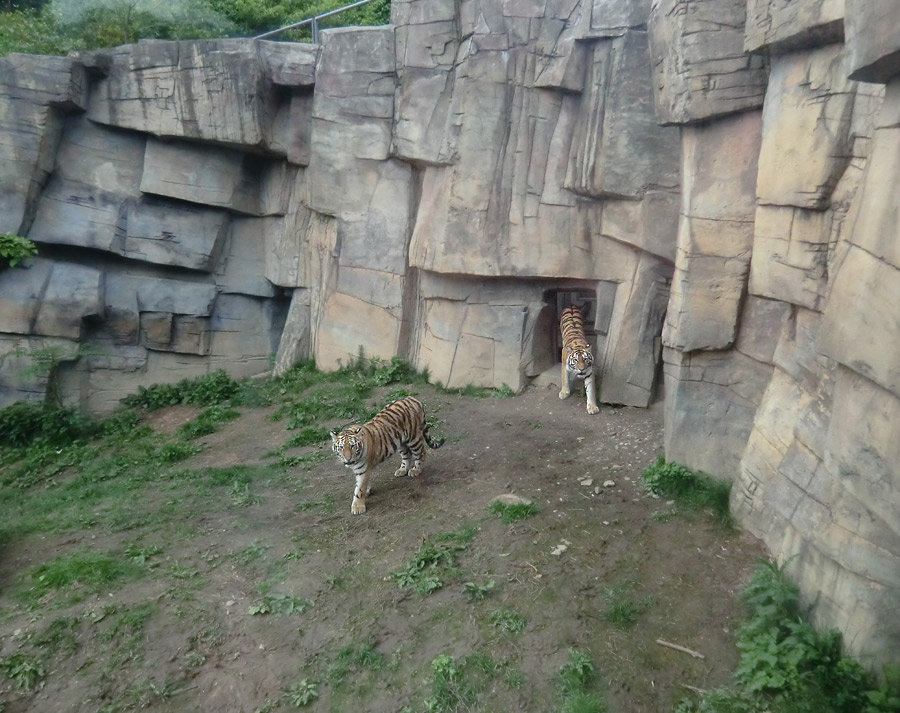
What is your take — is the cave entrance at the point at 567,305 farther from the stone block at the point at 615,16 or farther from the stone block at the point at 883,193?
the stone block at the point at 883,193

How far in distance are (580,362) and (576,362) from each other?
0.07 m

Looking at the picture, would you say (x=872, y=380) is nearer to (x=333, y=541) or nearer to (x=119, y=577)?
(x=333, y=541)

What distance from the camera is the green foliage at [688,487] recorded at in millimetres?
6332

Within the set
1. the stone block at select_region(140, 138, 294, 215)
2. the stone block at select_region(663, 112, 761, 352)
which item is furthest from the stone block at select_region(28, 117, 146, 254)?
the stone block at select_region(663, 112, 761, 352)

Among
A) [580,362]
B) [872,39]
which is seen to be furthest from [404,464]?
[872,39]

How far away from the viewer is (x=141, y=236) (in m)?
12.5

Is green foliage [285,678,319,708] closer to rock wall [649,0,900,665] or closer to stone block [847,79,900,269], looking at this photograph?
rock wall [649,0,900,665]

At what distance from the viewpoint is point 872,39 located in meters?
3.89

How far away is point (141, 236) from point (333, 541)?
27.0 feet

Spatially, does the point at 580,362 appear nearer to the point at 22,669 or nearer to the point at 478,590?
the point at 478,590

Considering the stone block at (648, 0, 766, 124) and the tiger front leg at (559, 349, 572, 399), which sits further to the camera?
the tiger front leg at (559, 349, 572, 399)

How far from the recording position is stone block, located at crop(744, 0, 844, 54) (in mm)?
4941

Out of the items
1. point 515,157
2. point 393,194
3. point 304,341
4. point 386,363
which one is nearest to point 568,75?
point 515,157

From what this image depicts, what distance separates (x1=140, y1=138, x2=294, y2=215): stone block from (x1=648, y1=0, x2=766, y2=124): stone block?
7.91m
